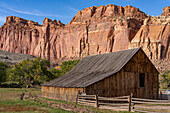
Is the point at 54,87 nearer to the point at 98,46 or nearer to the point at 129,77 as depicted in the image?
the point at 129,77

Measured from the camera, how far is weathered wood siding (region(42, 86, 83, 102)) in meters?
20.3

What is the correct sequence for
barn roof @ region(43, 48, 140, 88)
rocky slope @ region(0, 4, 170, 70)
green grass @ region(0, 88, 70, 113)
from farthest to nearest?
rocky slope @ region(0, 4, 170, 70) < barn roof @ region(43, 48, 140, 88) < green grass @ region(0, 88, 70, 113)

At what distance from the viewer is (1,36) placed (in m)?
166

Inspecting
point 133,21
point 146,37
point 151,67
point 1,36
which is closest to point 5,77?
point 151,67

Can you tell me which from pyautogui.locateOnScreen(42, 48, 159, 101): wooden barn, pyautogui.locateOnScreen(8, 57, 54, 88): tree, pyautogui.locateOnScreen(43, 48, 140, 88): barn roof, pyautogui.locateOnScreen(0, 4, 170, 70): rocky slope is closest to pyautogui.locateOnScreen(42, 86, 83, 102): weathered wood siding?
pyautogui.locateOnScreen(42, 48, 159, 101): wooden barn

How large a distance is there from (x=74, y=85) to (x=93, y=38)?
94.0 metres

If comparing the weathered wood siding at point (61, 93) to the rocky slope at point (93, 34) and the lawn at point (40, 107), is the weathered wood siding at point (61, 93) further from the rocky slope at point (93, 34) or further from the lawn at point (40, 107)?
the rocky slope at point (93, 34)

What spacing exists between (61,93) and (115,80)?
19.4 feet

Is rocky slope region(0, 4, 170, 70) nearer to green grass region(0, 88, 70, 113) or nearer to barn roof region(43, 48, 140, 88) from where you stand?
barn roof region(43, 48, 140, 88)

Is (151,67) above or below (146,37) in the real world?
below

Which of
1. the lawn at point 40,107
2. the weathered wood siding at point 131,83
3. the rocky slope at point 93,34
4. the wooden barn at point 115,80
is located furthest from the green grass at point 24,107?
the rocky slope at point 93,34

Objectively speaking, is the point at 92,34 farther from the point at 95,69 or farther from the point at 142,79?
the point at 142,79

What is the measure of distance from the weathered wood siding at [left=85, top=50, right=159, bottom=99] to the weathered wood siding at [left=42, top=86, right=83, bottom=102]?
1.86m

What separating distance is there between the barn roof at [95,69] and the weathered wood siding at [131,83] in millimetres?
542
